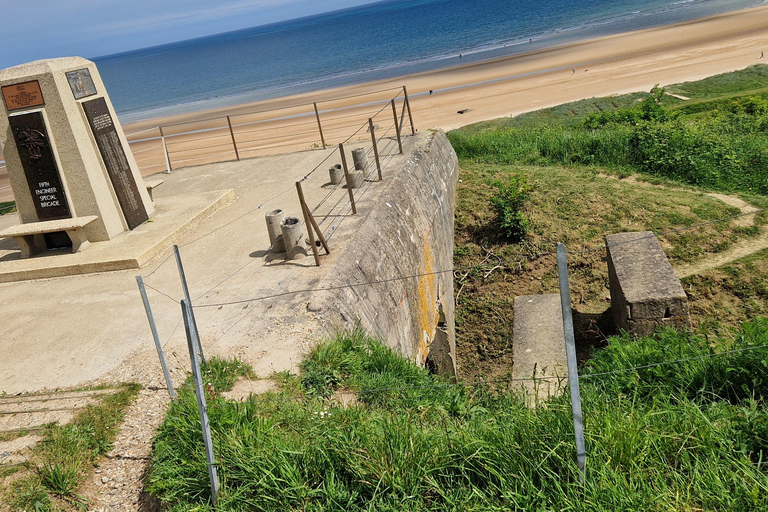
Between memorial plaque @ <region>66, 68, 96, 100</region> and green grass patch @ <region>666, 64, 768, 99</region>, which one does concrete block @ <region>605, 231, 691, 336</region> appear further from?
green grass patch @ <region>666, 64, 768, 99</region>

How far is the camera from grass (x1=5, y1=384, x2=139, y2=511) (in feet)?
14.9

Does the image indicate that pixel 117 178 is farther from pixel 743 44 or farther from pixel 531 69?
pixel 743 44

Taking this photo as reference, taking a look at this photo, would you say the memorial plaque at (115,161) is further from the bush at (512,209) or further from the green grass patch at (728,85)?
the green grass patch at (728,85)

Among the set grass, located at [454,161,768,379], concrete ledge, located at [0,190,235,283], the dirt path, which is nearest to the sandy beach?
grass, located at [454,161,768,379]

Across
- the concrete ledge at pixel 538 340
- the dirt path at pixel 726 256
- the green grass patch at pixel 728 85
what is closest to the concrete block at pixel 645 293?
the concrete ledge at pixel 538 340

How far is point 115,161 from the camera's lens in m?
10.2

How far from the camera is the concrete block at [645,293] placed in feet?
23.9

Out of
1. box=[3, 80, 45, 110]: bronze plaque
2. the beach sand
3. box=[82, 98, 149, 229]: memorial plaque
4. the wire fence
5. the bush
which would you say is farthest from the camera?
the beach sand

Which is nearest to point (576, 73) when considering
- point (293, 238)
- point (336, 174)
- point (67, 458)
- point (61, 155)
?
point (336, 174)

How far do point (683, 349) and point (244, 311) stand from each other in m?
4.48

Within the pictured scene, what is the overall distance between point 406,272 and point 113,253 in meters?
4.26

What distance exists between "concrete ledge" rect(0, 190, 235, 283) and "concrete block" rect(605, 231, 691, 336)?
20.9ft

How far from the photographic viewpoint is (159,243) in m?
9.43

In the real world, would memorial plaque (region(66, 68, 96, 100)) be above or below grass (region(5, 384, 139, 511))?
above
